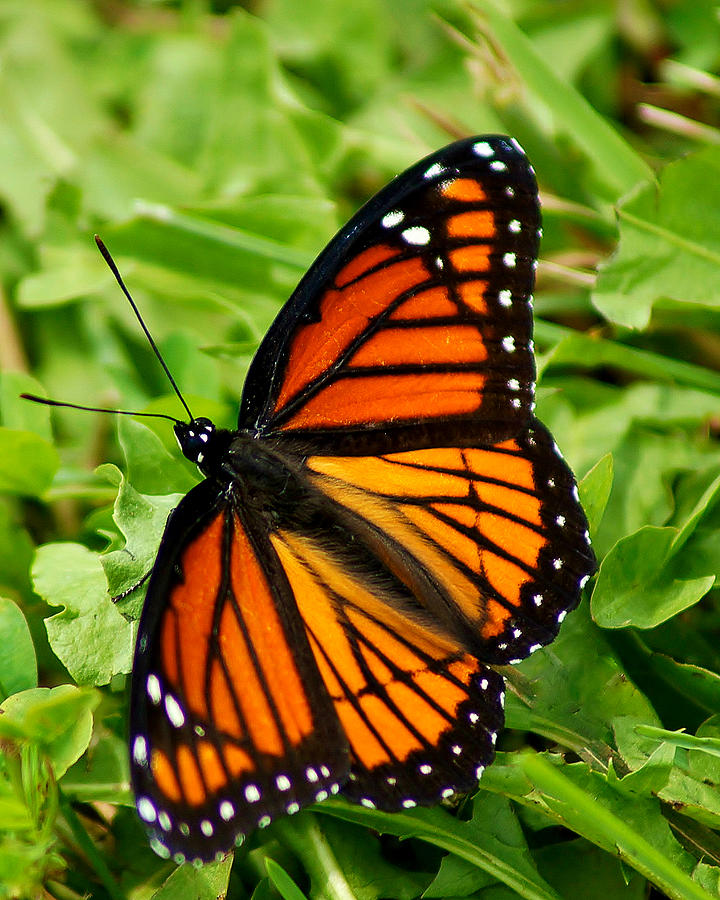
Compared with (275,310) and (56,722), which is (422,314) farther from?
(56,722)

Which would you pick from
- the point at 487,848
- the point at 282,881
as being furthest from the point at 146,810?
the point at 487,848

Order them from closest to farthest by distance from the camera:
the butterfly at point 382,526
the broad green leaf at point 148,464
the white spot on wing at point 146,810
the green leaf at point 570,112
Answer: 1. the white spot on wing at point 146,810
2. the butterfly at point 382,526
3. the broad green leaf at point 148,464
4. the green leaf at point 570,112

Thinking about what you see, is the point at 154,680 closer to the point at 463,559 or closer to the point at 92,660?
the point at 92,660

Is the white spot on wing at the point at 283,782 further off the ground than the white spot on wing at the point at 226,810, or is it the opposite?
the white spot on wing at the point at 283,782

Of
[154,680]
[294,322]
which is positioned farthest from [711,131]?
[154,680]

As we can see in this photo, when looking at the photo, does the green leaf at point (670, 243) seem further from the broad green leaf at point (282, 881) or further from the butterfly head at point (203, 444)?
the broad green leaf at point (282, 881)

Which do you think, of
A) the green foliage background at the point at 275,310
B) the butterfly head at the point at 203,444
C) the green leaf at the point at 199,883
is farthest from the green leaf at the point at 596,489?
the green leaf at the point at 199,883
